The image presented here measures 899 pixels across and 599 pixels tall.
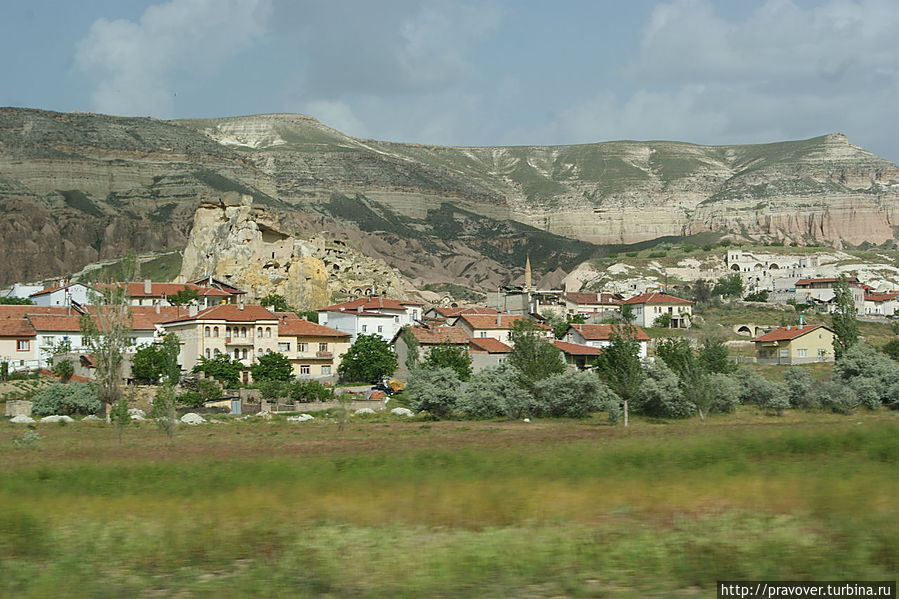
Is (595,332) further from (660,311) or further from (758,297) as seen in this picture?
(758,297)

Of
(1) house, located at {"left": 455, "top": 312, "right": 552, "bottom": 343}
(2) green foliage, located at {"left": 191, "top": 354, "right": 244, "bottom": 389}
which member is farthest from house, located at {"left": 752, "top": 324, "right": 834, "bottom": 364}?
(2) green foliage, located at {"left": 191, "top": 354, "right": 244, "bottom": 389}

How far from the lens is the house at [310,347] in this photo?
201 feet

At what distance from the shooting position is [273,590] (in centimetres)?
859

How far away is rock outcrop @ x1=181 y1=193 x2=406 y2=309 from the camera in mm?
86125

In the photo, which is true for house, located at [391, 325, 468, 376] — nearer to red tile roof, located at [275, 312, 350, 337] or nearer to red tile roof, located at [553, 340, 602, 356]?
red tile roof, located at [275, 312, 350, 337]

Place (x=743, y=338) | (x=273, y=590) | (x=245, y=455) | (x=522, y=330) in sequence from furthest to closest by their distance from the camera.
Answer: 1. (x=743, y=338)
2. (x=522, y=330)
3. (x=245, y=455)
4. (x=273, y=590)

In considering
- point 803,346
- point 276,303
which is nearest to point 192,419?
point 276,303

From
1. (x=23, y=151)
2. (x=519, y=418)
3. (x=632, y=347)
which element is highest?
(x=23, y=151)

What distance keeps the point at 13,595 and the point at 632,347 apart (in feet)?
132

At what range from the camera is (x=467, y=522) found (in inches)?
427

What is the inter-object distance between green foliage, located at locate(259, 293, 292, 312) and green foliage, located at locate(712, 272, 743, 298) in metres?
70.8

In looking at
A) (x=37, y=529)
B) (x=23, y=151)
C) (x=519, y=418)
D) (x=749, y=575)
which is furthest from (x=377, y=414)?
(x=23, y=151)

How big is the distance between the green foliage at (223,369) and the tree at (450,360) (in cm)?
1136

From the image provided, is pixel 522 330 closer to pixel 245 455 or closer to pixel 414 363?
pixel 414 363
